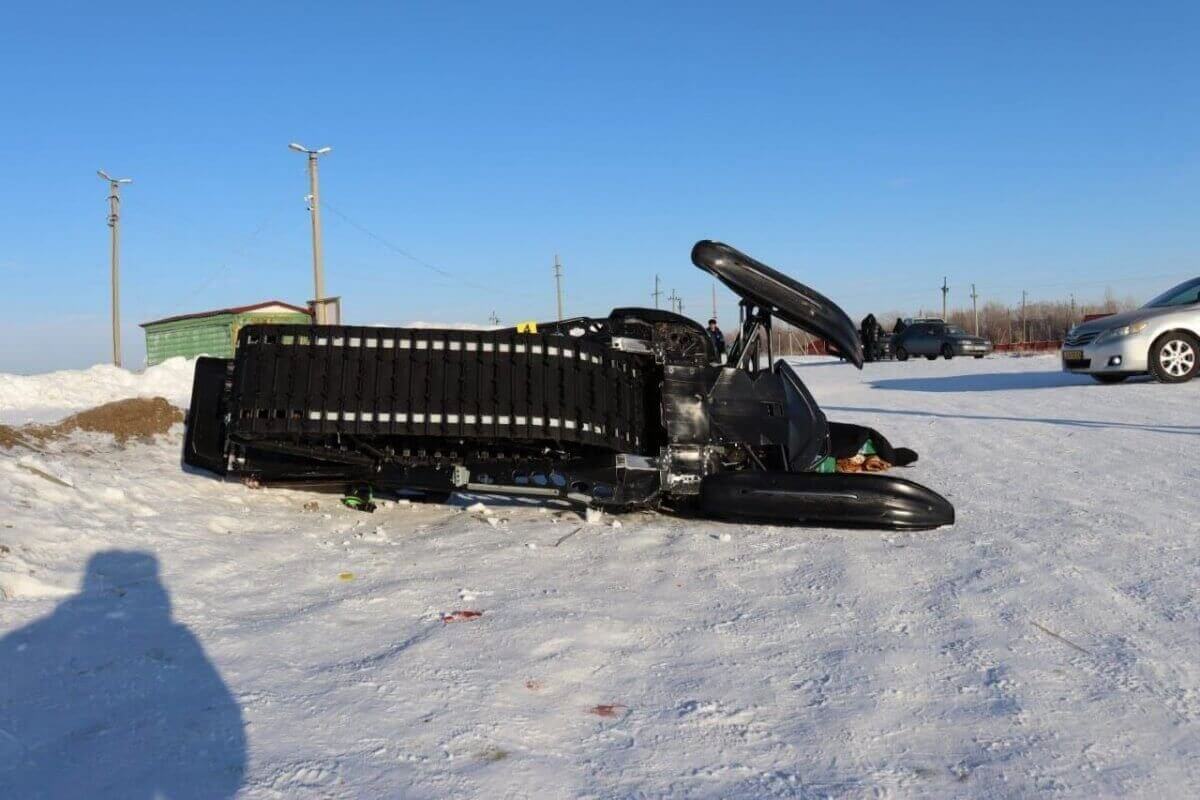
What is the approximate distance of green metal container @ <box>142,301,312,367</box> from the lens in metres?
31.4

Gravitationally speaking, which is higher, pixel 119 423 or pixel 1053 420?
pixel 119 423

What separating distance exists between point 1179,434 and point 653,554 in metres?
6.28

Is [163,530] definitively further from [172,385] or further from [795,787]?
[172,385]

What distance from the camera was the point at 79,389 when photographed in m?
11.1

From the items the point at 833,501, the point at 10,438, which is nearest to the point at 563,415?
the point at 833,501

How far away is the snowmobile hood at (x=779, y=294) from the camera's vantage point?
5805 mm

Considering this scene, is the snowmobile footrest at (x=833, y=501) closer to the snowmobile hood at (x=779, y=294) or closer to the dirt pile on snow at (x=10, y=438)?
the snowmobile hood at (x=779, y=294)

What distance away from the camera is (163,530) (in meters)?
4.91

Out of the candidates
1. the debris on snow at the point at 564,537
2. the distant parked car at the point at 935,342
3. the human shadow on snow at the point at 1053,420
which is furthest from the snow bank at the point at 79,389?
the distant parked car at the point at 935,342

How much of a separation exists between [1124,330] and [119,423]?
12913mm

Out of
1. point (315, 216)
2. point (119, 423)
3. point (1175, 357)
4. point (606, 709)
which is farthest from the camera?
point (315, 216)

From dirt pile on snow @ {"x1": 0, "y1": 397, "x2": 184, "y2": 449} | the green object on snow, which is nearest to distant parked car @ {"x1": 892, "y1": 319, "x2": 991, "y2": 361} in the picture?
the green object on snow

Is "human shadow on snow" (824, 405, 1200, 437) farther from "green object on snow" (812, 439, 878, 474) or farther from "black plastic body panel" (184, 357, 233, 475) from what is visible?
"black plastic body panel" (184, 357, 233, 475)

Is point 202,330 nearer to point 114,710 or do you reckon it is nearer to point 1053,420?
point 1053,420
